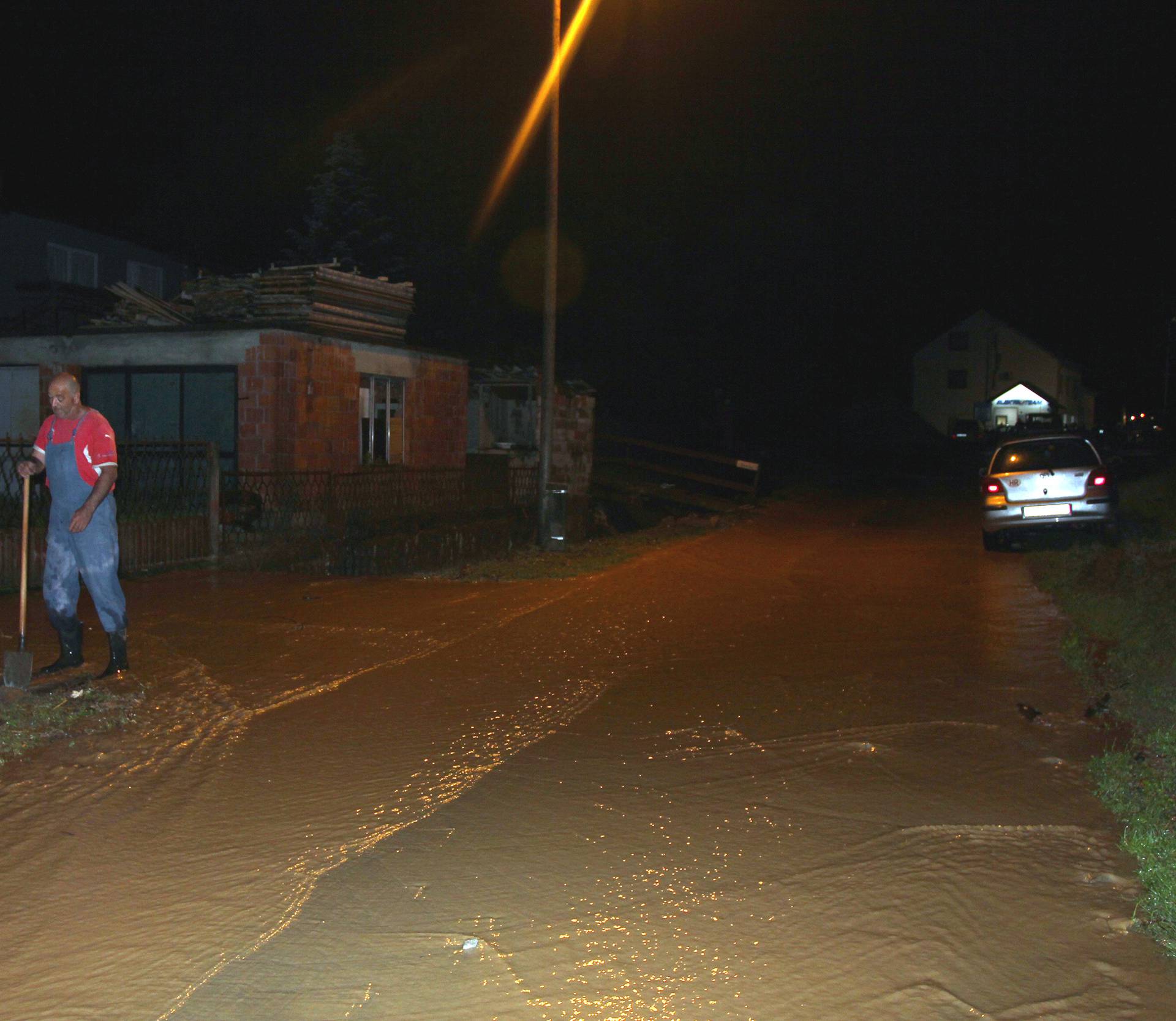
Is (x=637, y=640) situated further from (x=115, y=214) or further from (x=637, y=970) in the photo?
(x=115, y=214)

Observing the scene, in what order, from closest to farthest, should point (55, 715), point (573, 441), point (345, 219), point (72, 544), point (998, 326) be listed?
point (55, 715) < point (72, 544) < point (573, 441) < point (345, 219) < point (998, 326)

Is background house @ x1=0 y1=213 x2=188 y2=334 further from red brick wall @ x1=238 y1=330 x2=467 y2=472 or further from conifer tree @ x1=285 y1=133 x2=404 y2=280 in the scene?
red brick wall @ x1=238 y1=330 x2=467 y2=472

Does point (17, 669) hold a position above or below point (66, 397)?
below

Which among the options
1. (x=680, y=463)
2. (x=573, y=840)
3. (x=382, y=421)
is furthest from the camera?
(x=680, y=463)

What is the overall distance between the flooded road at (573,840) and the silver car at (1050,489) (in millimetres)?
6313

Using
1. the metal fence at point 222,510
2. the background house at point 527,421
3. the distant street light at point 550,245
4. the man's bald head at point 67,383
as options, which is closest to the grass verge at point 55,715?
the man's bald head at point 67,383

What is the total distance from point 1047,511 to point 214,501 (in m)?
10.9

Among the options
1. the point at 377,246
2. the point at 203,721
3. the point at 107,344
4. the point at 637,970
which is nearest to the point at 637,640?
the point at 203,721

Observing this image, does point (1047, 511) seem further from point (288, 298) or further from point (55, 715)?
point (55, 715)

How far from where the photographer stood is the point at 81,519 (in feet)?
24.3

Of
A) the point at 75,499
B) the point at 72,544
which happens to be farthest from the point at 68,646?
the point at 75,499

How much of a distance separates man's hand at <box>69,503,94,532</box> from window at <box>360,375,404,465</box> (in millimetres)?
12480

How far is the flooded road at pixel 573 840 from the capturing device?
3922 mm

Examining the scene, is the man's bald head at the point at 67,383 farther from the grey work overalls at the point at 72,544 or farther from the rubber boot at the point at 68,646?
the rubber boot at the point at 68,646
